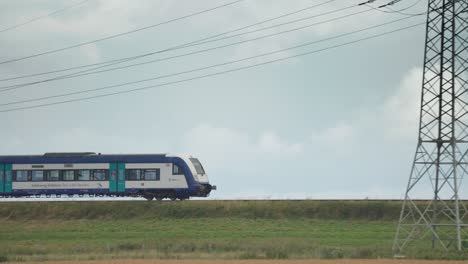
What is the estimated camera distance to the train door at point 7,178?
65125 millimetres

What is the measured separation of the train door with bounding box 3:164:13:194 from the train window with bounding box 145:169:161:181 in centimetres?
1199

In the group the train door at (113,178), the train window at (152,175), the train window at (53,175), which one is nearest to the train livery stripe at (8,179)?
the train window at (53,175)

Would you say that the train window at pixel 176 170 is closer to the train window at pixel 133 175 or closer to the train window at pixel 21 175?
the train window at pixel 133 175

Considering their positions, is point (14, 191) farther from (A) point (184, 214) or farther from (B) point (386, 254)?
(B) point (386, 254)

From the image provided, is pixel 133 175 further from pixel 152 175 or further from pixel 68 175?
pixel 68 175

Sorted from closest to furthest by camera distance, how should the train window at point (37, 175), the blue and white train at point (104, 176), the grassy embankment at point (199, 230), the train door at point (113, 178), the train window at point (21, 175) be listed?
the grassy embankment at point (199, 230) → the blue and white train at point (104, 176) → the train door at point (113, 178) → the train window at point (37, 175) → the train window at point (21, 175)

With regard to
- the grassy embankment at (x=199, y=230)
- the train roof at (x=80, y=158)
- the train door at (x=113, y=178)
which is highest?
the train roof at (x=80, y=158)

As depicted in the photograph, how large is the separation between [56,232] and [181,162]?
32.8ft

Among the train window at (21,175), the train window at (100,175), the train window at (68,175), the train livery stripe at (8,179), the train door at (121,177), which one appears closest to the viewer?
the train door at (121,177)

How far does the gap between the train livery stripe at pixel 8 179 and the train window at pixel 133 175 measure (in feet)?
33.9

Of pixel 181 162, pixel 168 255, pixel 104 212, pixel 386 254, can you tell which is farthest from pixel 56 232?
pixel 386 254

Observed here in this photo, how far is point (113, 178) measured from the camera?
61688 millimetres

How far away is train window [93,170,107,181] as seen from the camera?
62000mm

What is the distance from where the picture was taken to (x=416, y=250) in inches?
1623
